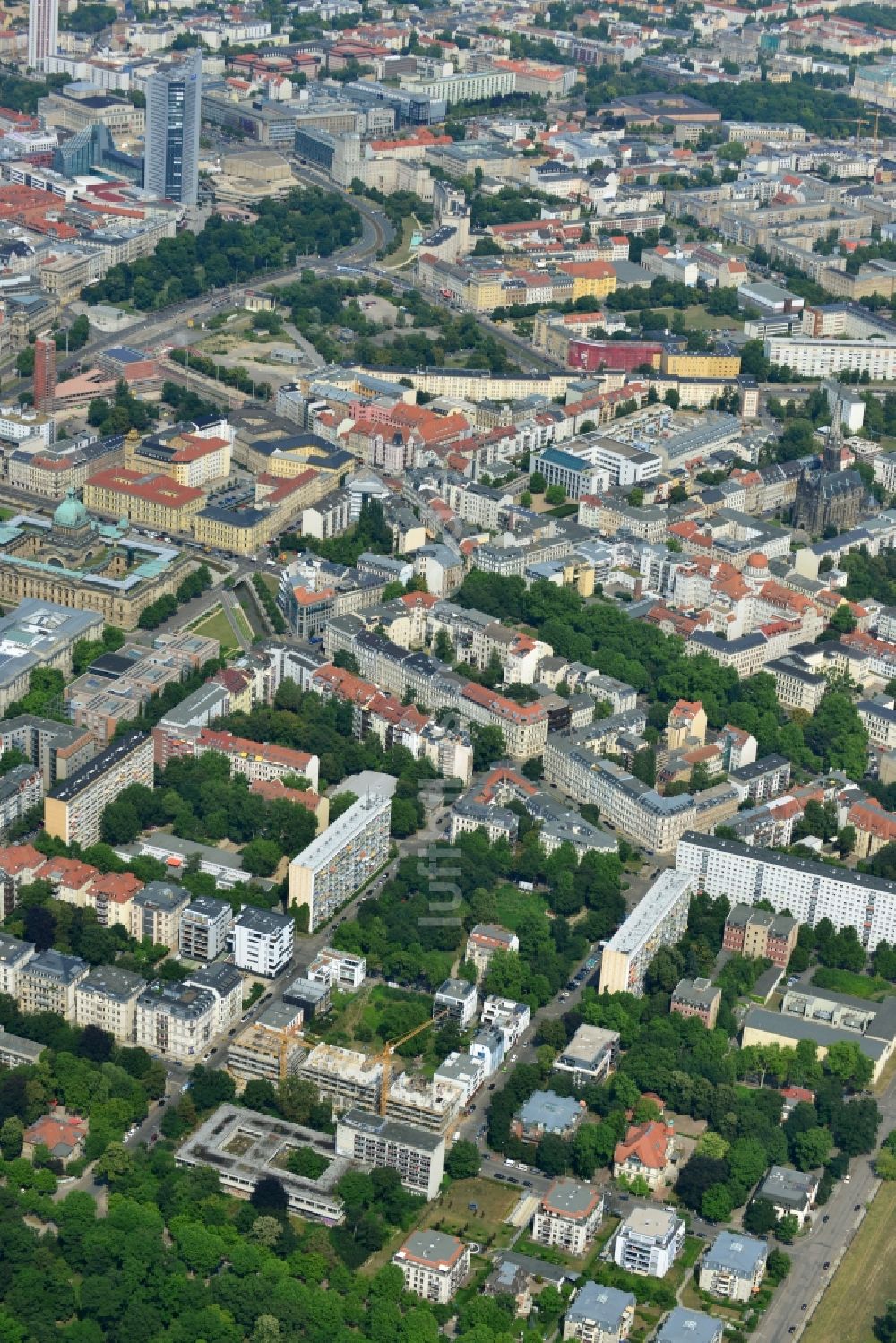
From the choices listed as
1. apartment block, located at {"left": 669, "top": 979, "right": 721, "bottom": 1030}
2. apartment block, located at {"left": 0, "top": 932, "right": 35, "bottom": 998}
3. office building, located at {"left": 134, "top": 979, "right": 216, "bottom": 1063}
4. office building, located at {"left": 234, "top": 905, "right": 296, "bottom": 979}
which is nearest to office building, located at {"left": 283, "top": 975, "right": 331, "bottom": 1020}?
office building, located at {"left": 234, "top": 905, "right": 296, "bottom": 979}

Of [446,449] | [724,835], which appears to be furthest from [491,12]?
[724,835]

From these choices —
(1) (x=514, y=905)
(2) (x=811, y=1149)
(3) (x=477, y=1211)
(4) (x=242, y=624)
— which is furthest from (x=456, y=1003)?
(4) (x=242, y=624)

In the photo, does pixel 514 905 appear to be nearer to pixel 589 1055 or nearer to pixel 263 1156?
→ pixel 589 1055

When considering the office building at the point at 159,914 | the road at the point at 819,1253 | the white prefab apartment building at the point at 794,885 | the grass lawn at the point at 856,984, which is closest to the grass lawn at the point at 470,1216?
the road at the point at 819,1253

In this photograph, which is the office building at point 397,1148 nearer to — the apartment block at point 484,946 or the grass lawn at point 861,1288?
the apartment block at point 484,946

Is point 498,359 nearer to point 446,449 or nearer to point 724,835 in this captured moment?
point 446,449
